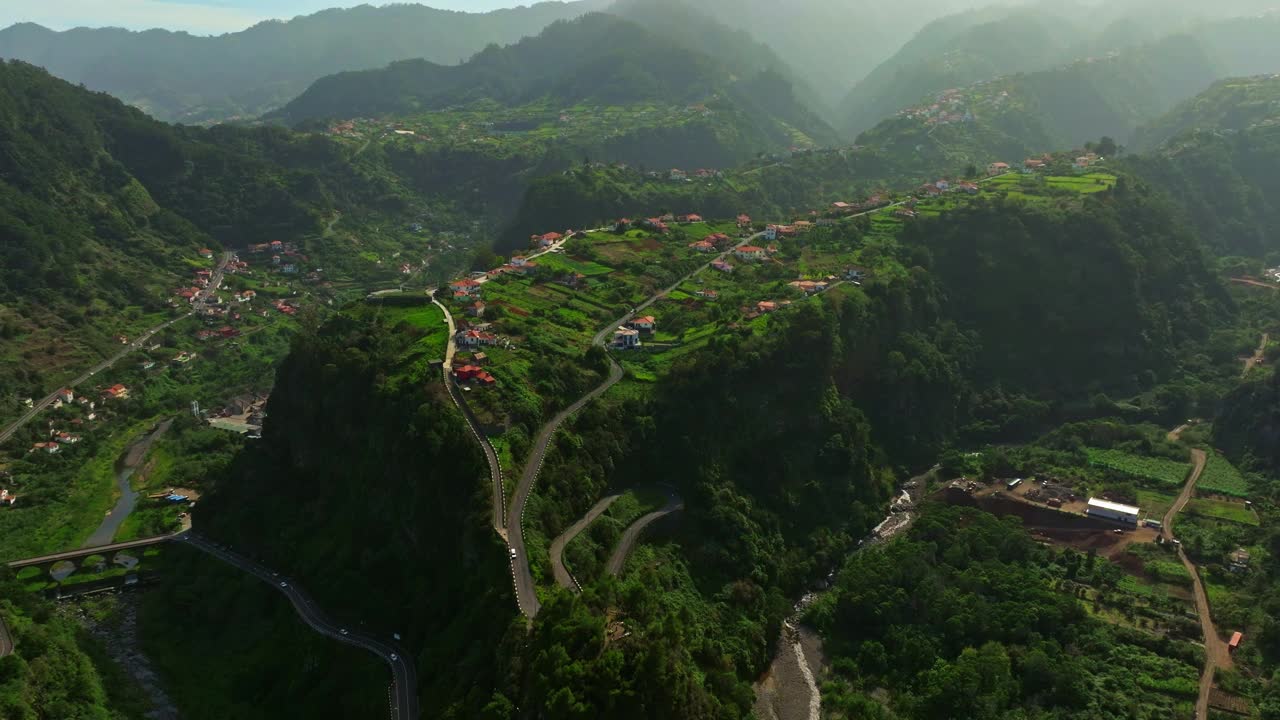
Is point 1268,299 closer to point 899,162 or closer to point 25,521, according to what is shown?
point 899,162

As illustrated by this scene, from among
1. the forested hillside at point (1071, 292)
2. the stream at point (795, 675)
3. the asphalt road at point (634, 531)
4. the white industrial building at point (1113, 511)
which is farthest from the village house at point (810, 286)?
the asphalt road at point (634, 531)

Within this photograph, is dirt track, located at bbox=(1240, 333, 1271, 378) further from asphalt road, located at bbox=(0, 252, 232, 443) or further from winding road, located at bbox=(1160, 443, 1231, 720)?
asphalt road, located at bbox=(0, 252, 232, 443)

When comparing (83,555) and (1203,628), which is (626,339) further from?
(1203,628)

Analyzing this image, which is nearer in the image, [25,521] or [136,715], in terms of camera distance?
[136,715]

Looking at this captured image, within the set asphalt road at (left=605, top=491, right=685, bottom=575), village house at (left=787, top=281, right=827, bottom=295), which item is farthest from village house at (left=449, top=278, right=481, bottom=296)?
asphalt road at (left=605, top=491, right=685, bottom=575)

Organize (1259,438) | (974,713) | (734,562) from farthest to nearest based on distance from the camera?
(1259,438) → (734,562) → (974,713)

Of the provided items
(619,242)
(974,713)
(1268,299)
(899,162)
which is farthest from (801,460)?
(899,162)

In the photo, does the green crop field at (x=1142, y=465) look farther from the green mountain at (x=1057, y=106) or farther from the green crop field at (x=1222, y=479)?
the green mountain at (x=1057, y=106)
